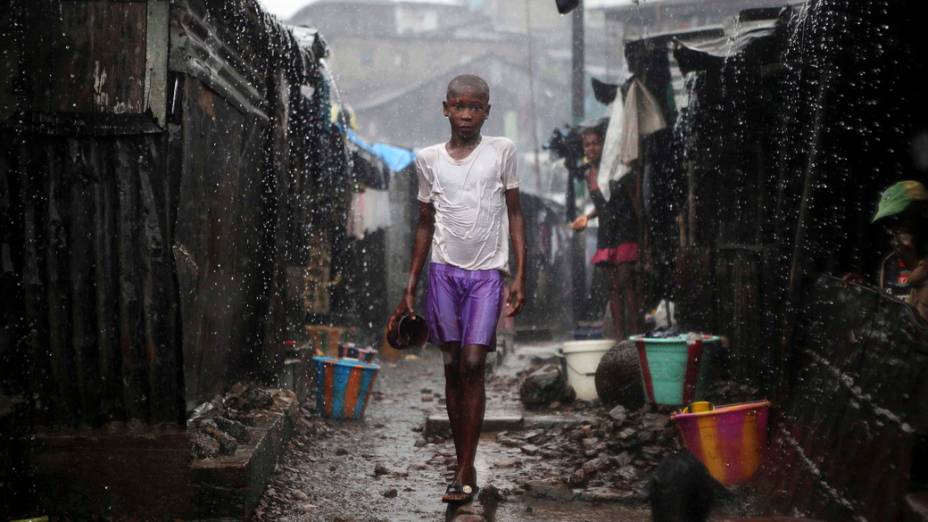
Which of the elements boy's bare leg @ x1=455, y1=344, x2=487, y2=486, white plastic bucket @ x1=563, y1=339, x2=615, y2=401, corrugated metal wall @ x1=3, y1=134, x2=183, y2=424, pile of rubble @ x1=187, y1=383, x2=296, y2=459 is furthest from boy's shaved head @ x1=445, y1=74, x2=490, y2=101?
white plastic bucket @ x1=563, y1=339, x2=615, y2=401

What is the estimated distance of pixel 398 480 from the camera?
6270 millimetres

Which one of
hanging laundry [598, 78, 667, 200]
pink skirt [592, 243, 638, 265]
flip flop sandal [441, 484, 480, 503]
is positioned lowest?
flip flop sandal [441, 484, 480, 503]

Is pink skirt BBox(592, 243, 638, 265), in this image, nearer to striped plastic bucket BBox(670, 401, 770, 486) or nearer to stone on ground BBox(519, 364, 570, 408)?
stone on ground BBox(519, 364, 570, 408)

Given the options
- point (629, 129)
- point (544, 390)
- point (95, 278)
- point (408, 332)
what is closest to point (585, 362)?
point (544, 390)

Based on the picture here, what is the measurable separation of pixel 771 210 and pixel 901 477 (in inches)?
141

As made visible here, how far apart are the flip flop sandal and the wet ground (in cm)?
6

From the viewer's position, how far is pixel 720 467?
5.43m

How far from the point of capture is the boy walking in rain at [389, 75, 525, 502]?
5.10 meters

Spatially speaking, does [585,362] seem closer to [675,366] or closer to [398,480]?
[675,366]

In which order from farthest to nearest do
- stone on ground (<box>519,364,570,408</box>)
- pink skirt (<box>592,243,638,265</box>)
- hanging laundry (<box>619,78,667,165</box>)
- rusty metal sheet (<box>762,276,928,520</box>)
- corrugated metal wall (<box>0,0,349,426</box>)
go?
pink skirt (<box>592,243,638,265</box>) → hanging laundry (<box>619,78,667,165</box>) → stone on ground (<box>519,364,570,408</box>) → corrugated metal wall (<box>0,0,349,426</box>) → rusty metal sheet (<box>762,276,928,520</box>)

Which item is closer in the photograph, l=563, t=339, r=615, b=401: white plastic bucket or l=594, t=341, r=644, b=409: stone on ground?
l=594, t=341, r=644, b=409: stone on ground

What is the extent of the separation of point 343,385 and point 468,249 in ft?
12.2

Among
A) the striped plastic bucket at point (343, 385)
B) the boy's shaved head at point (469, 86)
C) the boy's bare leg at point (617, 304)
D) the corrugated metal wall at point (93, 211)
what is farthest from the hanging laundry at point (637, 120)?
the corrugated metal wall at point (93, 211)

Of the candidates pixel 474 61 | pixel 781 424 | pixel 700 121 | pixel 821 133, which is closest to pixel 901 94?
pixel 821 133
